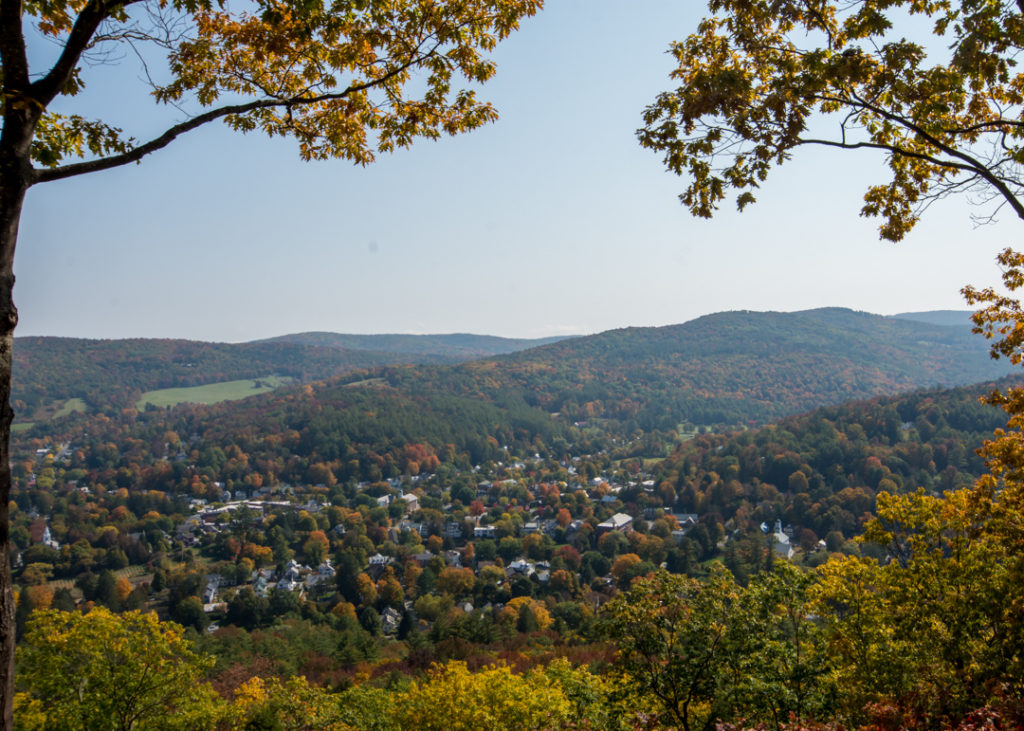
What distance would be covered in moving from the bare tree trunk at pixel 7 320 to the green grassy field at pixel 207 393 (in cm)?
17919

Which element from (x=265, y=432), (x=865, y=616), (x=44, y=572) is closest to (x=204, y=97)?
(x=865, y=616)

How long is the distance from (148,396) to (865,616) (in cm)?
19391

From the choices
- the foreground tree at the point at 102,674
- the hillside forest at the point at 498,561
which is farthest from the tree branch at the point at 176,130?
the foreground tree at the point at 102,674

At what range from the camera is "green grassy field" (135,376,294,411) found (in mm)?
164750

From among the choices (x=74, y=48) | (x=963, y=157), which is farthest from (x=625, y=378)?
(x=74, y=48)

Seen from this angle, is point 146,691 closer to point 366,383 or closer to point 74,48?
Result: point 74,48

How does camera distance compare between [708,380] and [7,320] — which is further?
[708,380]

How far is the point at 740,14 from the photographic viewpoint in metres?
5.55

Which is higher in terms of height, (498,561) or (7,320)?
(7,320)

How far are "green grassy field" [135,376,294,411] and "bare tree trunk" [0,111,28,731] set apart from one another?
588 ft

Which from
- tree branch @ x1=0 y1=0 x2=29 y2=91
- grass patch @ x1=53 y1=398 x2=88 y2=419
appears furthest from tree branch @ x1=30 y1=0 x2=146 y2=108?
grass patch @ x1=53 y1=398 x2=88 y2=419

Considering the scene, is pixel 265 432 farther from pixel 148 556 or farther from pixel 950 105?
pixel 950 105

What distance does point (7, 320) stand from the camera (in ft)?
11.6

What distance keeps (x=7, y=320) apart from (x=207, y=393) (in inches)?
7591
